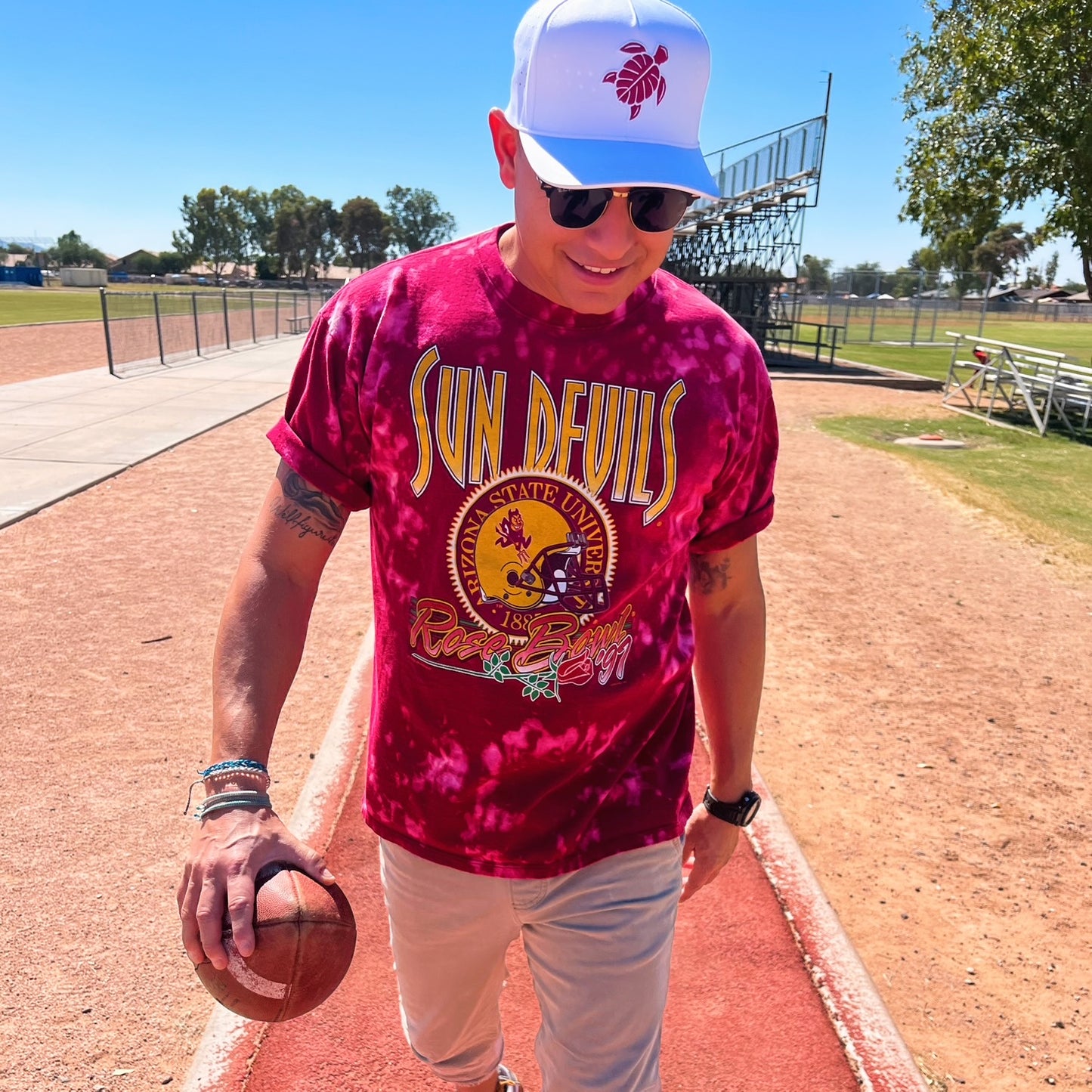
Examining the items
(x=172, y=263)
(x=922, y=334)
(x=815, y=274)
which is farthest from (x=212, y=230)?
(x=922, y=334)

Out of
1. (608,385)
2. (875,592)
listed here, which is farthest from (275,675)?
(875,592)

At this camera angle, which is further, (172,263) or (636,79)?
(172,263)

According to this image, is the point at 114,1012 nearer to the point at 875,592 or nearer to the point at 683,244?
the point at 875,592

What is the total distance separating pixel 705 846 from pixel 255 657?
1.08m

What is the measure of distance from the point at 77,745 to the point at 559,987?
10.8 feet

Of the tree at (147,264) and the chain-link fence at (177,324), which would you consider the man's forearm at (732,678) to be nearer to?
the chain-link fence at (177,324)

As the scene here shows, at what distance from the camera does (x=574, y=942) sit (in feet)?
6.01

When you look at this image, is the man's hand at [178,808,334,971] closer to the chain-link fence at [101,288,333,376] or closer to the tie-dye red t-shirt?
the tie-dye red t-shirt

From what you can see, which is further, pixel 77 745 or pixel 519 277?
pixel 77 745

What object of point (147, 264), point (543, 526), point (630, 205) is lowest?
point (147, 264)

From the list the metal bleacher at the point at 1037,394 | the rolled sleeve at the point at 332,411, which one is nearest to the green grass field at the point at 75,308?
the metal bleacher at the point at 1037,394

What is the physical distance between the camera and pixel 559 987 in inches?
72.7

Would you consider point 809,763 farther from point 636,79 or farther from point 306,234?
point 306,234

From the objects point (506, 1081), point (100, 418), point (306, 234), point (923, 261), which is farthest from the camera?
point (306, 234)
